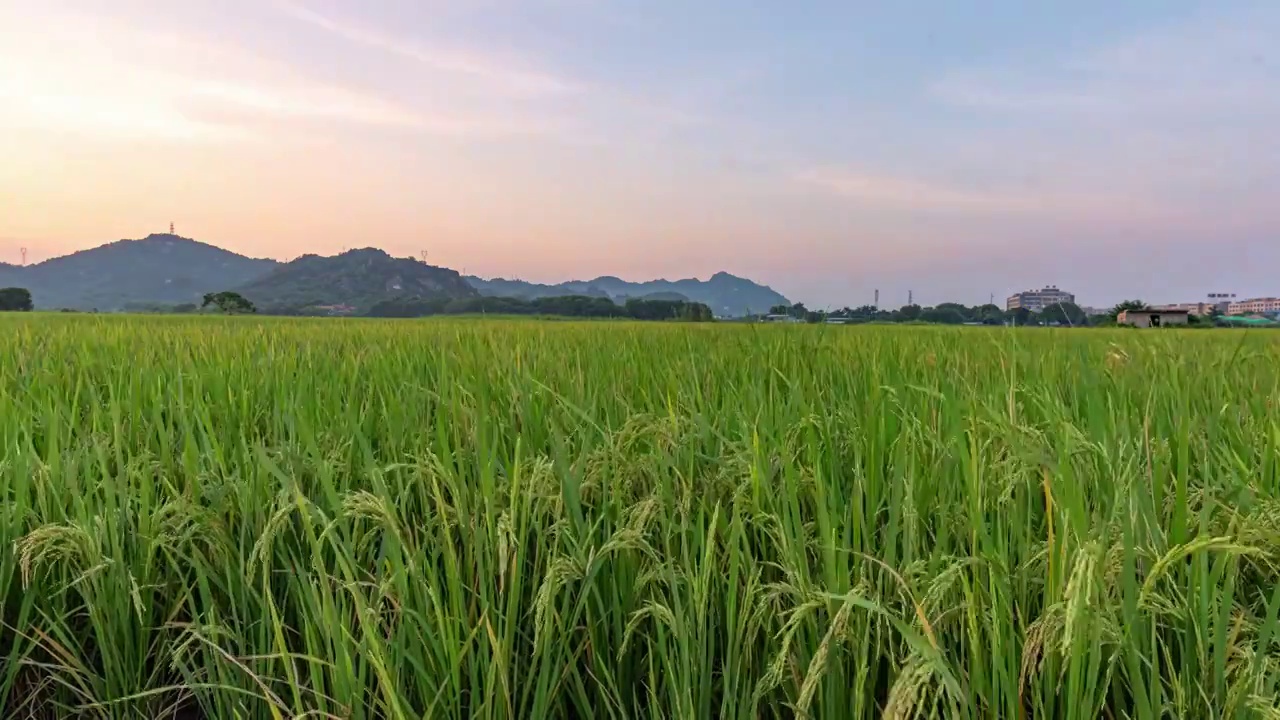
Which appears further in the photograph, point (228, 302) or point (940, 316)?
point (228, 302)

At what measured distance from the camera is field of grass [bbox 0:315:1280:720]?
791 millimetres

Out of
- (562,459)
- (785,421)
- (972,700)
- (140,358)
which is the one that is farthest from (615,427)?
(140,358)

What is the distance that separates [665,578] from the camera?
93 centimetres

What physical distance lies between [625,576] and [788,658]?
30 cm

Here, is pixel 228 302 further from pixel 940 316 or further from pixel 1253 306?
pixel 1253 306

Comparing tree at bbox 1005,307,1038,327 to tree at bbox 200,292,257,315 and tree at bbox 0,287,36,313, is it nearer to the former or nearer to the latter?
tree at bbox 200,292,257,315

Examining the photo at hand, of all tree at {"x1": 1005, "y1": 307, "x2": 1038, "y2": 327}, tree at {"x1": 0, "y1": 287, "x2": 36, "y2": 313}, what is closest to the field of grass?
tree at {"x1": 1005, "y1": 307, "x2": 1038, "y2": 327}

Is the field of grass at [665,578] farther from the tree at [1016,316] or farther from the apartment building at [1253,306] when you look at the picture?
the apartment building at [1253,306]

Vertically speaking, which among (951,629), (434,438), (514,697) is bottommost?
(514,697)

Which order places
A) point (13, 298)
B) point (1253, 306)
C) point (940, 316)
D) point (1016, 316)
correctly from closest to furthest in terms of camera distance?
point (1016, 316), point (940, 316), point (13, 298), point (1253, 306)

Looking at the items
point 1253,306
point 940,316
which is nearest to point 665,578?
point 940,316

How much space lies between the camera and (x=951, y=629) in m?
0.91

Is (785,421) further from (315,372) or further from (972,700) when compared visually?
(315,372)

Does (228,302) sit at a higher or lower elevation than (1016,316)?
higher
